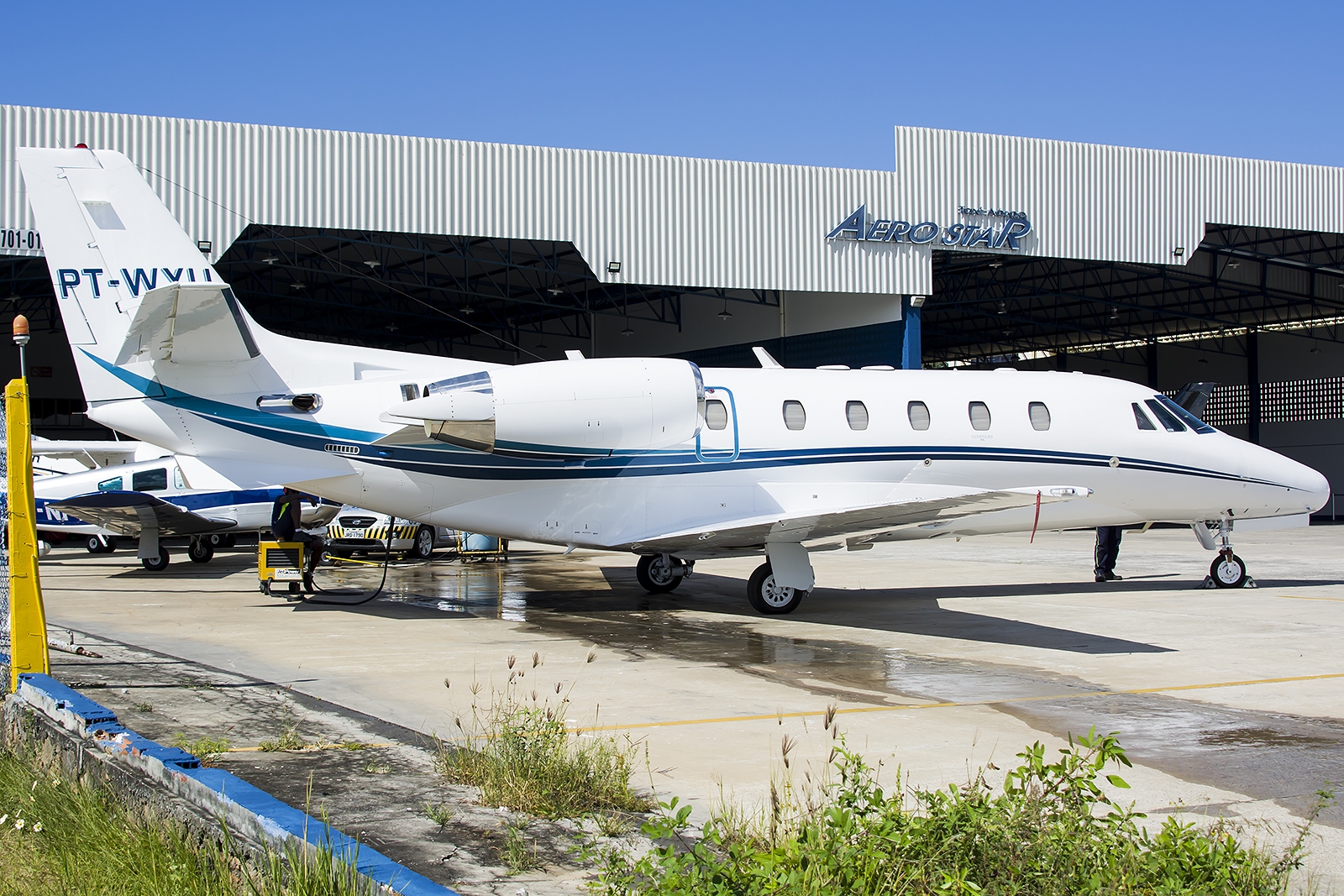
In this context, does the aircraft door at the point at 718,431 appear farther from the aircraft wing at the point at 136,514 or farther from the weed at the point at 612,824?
the aircraft wing at the point at 136,514

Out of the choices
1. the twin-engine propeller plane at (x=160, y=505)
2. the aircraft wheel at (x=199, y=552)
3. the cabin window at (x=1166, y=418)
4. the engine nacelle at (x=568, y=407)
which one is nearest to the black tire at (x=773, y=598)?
the engine nacelle at (x=568, y=407)

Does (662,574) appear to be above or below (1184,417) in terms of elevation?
below

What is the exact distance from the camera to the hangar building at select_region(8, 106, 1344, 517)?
1032 inches

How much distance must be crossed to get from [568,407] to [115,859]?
9.27 m

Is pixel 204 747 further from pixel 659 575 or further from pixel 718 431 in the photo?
pixel 659 575

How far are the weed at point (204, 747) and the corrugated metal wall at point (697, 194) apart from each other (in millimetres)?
21953

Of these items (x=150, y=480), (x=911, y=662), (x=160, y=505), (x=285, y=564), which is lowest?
(x=911, y=662)

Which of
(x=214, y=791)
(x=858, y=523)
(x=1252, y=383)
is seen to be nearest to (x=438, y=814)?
(x=214, y=791)

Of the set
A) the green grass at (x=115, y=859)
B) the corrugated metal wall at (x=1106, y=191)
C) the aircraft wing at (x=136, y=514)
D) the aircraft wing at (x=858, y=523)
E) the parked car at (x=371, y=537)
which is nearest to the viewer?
the green grass at (x=115, y=859)

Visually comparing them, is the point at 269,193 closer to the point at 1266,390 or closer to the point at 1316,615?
the point at 1316,615

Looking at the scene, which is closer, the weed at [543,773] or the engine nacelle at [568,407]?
the weed at [543,773]

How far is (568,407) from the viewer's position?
1342cm

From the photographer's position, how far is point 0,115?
24219mm

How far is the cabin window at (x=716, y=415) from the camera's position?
1440 centimetres
